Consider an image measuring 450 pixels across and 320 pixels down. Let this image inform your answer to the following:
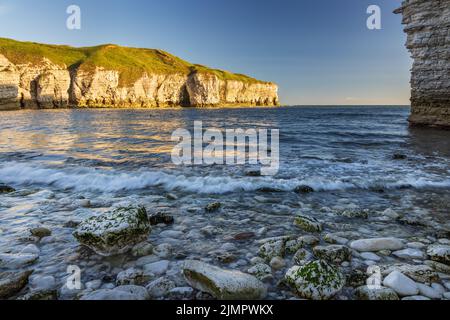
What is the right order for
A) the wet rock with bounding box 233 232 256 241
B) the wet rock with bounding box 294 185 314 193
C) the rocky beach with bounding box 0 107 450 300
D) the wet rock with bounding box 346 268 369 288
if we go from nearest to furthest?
the rocky beach with bounding box 0 107 450 300 → the wet rock with bounding box 346 268 369 288 → the wet rock with bounding box 233 232 256 241 → the wet rock with bounding box 294 185 314 193

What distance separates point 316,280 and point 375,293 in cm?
62

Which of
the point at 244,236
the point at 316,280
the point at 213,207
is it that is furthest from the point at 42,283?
the point at 213,207

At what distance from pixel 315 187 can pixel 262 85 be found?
650 feet

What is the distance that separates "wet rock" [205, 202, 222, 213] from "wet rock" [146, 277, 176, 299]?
8.75 feet

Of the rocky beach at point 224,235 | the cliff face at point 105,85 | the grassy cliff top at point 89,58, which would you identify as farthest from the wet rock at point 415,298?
the grassy cliff top at point 89,58

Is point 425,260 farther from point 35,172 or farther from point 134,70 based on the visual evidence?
point 134,70

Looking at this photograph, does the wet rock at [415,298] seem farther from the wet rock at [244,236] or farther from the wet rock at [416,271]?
the wet rock at [244,236]

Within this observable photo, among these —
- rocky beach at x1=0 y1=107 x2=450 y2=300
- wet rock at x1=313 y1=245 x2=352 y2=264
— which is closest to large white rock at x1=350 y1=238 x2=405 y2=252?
rocky beach at x1=0 y1=107 x2=450 y2=300

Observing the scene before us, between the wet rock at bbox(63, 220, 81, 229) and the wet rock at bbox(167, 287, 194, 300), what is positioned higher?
the wet rock at bbox(63, 220, 81, 229)

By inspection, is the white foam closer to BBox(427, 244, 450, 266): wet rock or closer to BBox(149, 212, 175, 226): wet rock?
BBox(149, 212, 175, 226): wet rock

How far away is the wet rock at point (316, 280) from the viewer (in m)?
3.07

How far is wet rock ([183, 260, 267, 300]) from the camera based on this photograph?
3.02m

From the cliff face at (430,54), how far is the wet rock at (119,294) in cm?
2780
